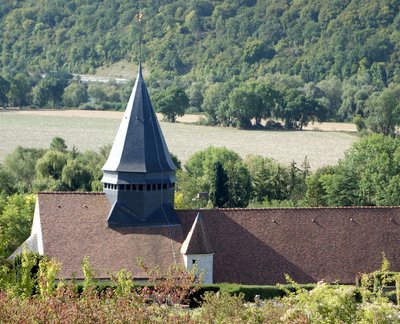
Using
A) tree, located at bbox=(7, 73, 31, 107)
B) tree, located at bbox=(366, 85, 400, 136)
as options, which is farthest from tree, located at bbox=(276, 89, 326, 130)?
tree, located at bbox=(7, 73, 31, 107)

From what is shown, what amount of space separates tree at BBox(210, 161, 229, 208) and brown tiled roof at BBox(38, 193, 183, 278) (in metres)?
27.3

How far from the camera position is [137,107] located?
48500 millimetres

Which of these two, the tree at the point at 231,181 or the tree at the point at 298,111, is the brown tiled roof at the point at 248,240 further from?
the tree at the point at 298,111

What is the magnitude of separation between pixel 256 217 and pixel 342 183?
24.4m

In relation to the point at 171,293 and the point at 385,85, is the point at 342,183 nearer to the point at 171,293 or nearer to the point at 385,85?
the point at 171,293

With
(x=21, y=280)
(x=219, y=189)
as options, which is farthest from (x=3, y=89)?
(x=21, y=280)

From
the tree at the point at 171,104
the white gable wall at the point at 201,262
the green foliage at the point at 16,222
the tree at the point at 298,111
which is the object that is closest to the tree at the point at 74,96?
the tree at the point at 171,104

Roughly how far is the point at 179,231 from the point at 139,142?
341 centimetres

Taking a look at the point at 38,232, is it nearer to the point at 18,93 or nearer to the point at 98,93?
the point at 18,93

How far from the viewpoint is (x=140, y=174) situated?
47.6m

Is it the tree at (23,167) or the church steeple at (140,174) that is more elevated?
the church steeple at (140,174)

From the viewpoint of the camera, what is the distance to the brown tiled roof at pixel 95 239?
46.3 m

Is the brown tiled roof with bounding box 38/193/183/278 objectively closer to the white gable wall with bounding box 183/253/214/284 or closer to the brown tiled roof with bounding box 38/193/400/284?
the brown tiled roof with bounding box 38/193/400/284

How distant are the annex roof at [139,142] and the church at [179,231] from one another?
0.11 feet
